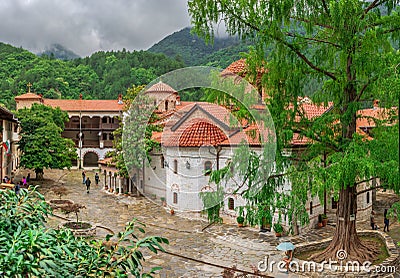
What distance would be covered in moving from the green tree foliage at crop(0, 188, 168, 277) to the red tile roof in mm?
12433

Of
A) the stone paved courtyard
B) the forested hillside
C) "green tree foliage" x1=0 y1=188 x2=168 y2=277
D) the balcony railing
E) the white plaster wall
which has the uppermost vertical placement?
the forested hillside

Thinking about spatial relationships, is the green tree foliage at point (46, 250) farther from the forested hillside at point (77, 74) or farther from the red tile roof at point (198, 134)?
the forested hillside at point (77, 74)

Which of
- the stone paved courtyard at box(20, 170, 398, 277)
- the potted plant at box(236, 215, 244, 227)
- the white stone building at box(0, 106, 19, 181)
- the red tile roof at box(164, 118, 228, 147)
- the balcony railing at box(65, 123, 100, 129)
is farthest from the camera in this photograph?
the balcony railing at box(65, 123, 100, 129)

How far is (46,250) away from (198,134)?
1443 cm

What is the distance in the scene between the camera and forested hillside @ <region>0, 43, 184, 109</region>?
53.5 meters

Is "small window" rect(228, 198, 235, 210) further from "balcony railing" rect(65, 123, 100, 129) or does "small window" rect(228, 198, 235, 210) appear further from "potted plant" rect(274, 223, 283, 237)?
"balcony railing" rect(65, 123, 100, 129)

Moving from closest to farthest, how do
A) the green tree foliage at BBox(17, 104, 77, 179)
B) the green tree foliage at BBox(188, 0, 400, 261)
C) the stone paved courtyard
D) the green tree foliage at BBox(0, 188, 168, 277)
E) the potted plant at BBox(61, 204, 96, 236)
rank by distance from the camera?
1. the green tree foliage at BBox(0, 188, 168, 277)
2. the green tree foliage at BBox(188, 0, 400, 261)
3. the stone paved courtyard
4. the potted plant at BBox(61, 204, 96, 236)
5. the green tree foliage at BBox(17, 104, 77, 179)

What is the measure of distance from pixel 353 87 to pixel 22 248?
29.1 ft

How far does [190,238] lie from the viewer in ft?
51.8

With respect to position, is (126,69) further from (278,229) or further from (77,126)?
(278,229)

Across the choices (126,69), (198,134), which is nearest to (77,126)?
(126,69)

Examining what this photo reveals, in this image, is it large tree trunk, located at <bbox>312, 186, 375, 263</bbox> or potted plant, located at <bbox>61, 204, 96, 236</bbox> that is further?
potted plant, located at <bbox>61, 204, 96, 236</bbox>

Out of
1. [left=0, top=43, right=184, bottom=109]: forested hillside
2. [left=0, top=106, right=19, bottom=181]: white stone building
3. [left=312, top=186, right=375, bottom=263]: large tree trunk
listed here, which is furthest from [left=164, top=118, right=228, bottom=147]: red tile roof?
[left=0, top=43, right=184, bottom=109]: forested hillside

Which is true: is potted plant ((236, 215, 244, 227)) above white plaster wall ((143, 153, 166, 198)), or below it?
below
